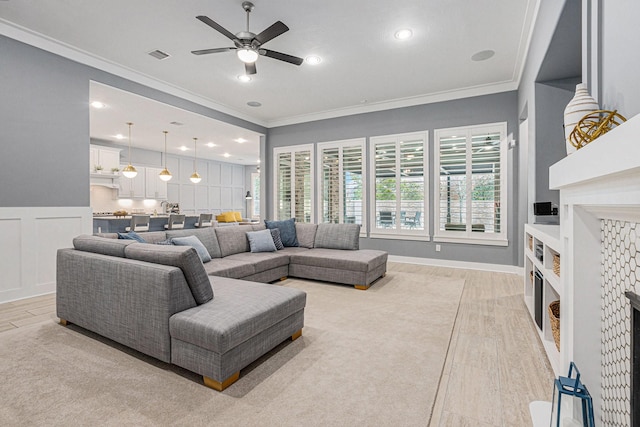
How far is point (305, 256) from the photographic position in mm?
4246

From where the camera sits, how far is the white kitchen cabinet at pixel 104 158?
307 inches

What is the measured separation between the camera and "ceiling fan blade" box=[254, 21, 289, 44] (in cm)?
285

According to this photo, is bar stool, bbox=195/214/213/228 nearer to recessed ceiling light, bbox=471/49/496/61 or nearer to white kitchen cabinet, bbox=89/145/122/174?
white kitchen cabinet, bbox=89/145/122/174

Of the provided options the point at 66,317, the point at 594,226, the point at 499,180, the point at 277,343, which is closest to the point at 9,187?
the point at 66,317

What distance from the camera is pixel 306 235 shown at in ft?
16.3

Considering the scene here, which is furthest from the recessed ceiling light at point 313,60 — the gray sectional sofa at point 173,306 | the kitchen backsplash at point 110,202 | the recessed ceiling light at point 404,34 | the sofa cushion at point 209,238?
the kitchen backsplash at point 110,202

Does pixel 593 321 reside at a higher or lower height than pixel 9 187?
lower

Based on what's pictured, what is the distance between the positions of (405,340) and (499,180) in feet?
11.7

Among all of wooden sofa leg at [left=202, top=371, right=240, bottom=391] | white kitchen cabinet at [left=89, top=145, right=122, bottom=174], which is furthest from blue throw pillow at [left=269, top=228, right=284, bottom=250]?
white kitchen cabinet at [left=89, top=145, right=122, bottom=174]

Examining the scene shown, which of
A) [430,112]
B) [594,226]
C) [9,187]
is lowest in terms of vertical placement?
[594,226]

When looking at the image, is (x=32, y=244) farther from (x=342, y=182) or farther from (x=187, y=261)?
(x=342, y=182)

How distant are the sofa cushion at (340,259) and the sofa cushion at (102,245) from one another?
223 centimetres

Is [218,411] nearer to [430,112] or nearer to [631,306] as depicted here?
[631,306]

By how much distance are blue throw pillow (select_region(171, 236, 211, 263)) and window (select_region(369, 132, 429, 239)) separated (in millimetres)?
3349
